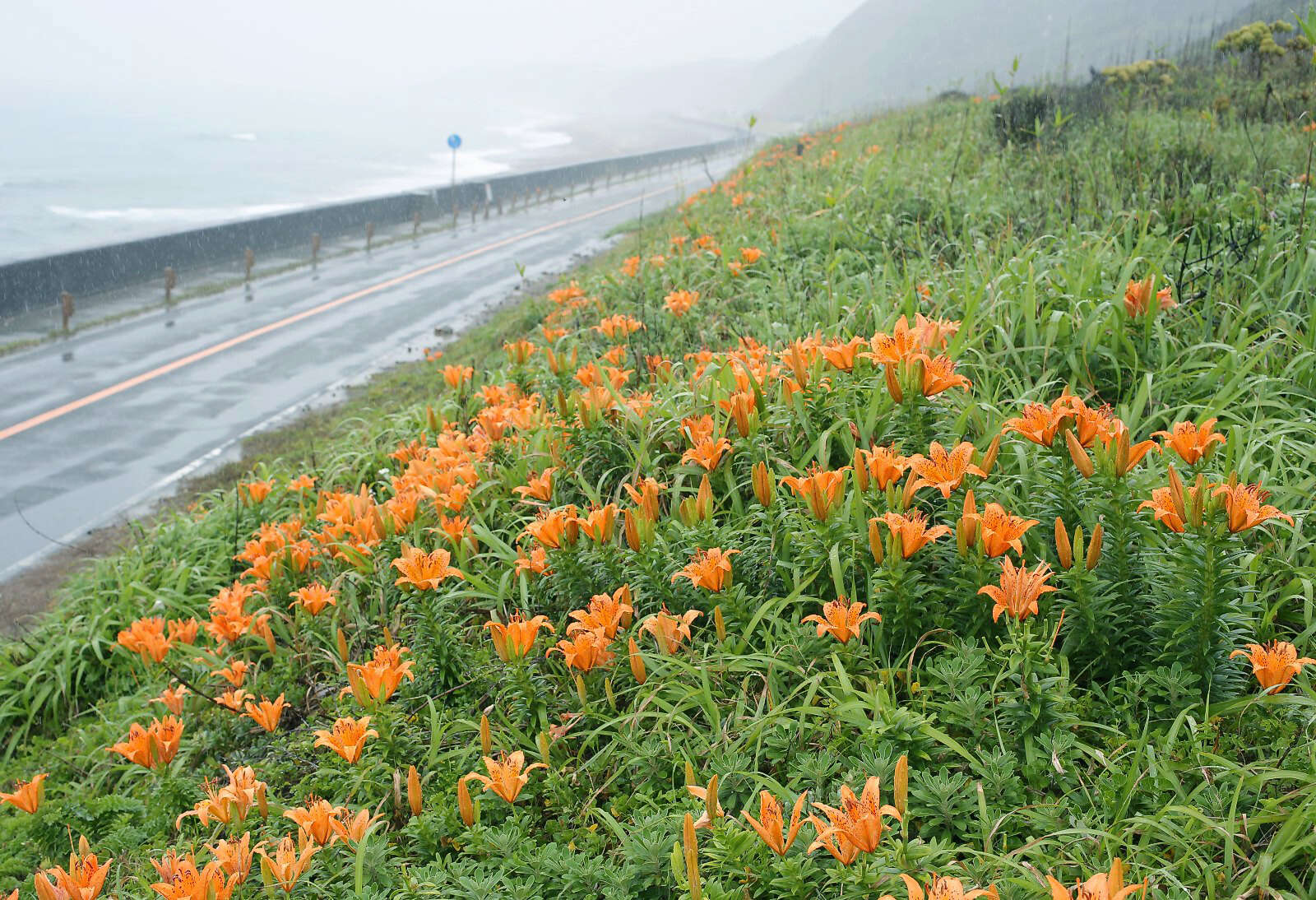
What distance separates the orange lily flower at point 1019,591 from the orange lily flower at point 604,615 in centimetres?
96

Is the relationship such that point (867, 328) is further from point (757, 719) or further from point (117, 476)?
point (117, 476)

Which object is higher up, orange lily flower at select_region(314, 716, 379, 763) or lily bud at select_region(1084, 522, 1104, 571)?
lily bud at select_region(1084, 522, 1104, 571)

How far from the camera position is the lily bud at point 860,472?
243 centimetres

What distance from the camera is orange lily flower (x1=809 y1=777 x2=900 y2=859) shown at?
60.7 inches

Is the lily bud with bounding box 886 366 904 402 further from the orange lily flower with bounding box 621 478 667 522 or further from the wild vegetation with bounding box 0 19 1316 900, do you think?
the orange lily flower with bounding box 621 478 667 522

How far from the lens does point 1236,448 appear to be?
8.79ft

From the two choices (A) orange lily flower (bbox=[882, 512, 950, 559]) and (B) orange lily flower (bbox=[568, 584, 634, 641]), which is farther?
(B) orange lily flower (bbox=[568, 584, 634, 641])

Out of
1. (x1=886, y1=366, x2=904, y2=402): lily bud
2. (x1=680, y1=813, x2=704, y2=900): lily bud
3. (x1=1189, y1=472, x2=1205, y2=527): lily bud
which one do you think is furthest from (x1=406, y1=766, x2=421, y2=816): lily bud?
(x1=1189, y1=472, x2=1205, y2=527): lily bud

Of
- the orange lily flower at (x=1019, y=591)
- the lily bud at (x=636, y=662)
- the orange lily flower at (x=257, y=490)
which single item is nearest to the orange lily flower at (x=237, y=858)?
the lily bud at (x=636, y=662)

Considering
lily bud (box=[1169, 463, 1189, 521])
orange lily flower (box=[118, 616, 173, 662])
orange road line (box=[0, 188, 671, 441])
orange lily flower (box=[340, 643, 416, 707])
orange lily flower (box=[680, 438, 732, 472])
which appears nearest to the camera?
lily bud (box=[1169, 463, 1189, 521])

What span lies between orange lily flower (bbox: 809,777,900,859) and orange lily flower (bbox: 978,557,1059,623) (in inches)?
22.0

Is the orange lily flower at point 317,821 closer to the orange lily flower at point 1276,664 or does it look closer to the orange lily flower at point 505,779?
the orange lily flower at point 505,779

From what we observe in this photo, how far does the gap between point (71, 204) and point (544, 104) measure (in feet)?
539

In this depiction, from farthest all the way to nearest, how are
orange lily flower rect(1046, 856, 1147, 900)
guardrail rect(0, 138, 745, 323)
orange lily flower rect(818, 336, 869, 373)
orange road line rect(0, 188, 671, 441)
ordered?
guardrail rect(0, 138, 745, 323) → orange road line rect(0, 188, 671, 441) → orange lily flower rect(818, 336, 869, 373) → orange lily flower rect(1046, 856, 1147, 900)
